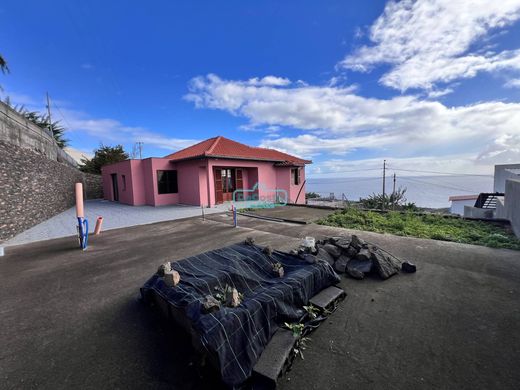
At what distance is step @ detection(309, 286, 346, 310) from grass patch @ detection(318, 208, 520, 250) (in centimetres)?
421

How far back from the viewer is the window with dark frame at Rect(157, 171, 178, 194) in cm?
1376

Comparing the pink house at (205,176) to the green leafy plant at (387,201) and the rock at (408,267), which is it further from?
the rock at (408,267)

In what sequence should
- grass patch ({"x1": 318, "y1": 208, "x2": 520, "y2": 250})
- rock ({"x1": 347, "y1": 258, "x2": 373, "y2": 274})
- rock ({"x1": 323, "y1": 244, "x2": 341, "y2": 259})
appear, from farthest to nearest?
grass patch ({"x1": 318, "y1": 208, "x2": 520, "y2": 250}) < rock ({"x1": 323, "y1": 244, "x2": 341, "y2": 259}) < rock ({"x1": 347, "y1": 258, "x2": 373, "y2": 274})

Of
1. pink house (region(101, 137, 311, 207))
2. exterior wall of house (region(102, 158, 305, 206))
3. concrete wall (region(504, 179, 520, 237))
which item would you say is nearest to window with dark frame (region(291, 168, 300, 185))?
pink house (region(101, 137, 311, 207))

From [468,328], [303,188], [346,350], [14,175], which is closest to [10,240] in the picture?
[14,175]

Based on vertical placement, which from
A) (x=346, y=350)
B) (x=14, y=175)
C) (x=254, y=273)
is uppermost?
(x=14, y=175)

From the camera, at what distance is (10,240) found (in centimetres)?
679

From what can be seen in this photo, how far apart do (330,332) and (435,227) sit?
20.6 ft

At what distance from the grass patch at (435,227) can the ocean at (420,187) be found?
16016 millimetres

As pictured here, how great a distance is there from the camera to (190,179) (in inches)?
517

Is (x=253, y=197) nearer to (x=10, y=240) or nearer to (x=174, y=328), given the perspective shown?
(x=10, y=240)

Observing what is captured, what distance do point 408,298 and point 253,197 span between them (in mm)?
12520

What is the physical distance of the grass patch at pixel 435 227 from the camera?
5410 mm

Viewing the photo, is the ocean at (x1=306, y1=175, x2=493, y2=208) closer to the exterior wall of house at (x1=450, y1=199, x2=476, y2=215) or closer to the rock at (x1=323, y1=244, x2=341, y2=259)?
the exterior wall of house at (x1=450, y1=199, x2=476, y2=215)
